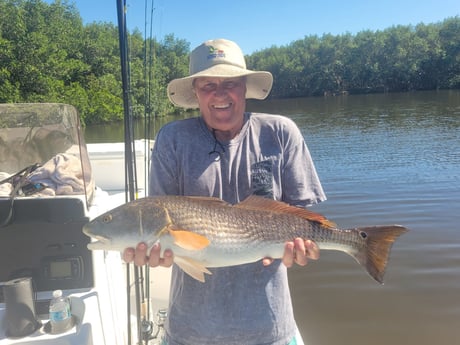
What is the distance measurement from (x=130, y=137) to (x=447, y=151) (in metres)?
16.8

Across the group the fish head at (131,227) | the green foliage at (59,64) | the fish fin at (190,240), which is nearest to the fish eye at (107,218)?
the fish head at (131,227)

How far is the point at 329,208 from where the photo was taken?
1113cm

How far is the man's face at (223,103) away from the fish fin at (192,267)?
30.0 inches

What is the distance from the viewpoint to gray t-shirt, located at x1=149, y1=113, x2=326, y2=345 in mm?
2258

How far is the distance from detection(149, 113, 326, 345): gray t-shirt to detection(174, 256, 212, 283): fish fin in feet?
0.49

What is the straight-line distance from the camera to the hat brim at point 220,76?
2373 millimetres

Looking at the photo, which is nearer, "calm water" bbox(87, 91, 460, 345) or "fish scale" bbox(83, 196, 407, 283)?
"fish scale" bbox(83, 196, 407, 283)

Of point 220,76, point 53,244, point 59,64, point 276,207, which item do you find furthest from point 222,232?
point 59,64

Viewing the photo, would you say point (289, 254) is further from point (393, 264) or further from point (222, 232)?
point (393, 264)

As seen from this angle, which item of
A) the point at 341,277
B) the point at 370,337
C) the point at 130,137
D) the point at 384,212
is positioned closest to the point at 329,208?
the point at 384,212

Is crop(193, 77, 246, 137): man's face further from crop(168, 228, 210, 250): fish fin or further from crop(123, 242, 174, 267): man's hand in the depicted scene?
crop(123, 242, 174, 267): man's hand

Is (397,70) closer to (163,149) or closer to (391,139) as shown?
(391,139)

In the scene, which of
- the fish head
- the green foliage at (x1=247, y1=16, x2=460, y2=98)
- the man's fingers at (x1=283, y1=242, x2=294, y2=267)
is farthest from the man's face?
the green foliage at (x1=247, y1=16, x2=460, y2=98)

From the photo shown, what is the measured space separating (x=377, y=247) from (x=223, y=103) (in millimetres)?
1223
